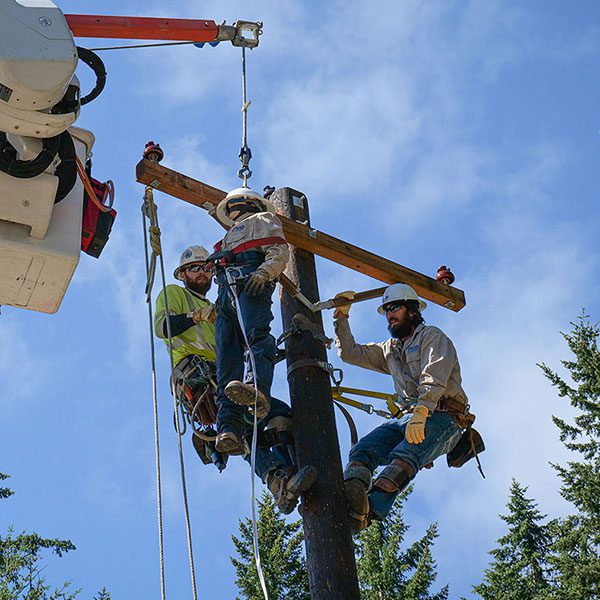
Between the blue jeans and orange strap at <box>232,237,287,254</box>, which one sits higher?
orange strap at <box>232,237,287,254</box>

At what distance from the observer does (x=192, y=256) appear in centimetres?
768

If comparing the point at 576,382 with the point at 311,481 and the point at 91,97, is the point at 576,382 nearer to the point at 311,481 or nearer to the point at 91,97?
the point at 311,481

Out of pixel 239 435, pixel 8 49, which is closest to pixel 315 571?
pixel 239 435

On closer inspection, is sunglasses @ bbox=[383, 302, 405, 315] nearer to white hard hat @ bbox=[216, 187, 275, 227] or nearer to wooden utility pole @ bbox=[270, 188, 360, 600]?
wooden utility pole @ bbox=[270, 188, 360, 600]

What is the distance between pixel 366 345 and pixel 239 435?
183 cm

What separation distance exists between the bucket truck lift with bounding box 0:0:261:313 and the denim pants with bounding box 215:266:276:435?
1.52m

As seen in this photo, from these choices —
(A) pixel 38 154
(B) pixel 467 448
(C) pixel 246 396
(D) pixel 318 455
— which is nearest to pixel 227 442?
(C) pixel 246 396

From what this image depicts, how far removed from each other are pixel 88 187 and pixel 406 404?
2.94 meters

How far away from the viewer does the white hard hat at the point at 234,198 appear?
7027 mm

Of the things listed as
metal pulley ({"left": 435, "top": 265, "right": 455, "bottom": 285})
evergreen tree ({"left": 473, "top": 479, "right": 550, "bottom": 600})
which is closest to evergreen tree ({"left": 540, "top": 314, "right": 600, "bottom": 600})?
evergreen tree ({"left": 473, "top": 479, "right": 550, "bottom": 600})

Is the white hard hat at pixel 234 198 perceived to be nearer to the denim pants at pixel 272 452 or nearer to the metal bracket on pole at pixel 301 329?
the metal bracket on pole at pixel 301 329

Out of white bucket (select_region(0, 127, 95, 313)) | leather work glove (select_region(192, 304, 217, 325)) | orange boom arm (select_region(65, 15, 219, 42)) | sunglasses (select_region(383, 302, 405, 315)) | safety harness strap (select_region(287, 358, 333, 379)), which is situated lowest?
white bucket (select_region(0, 127, 95, 313))

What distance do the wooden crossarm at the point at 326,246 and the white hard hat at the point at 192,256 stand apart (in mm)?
587

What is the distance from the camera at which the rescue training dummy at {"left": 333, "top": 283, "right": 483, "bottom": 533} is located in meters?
6.06
